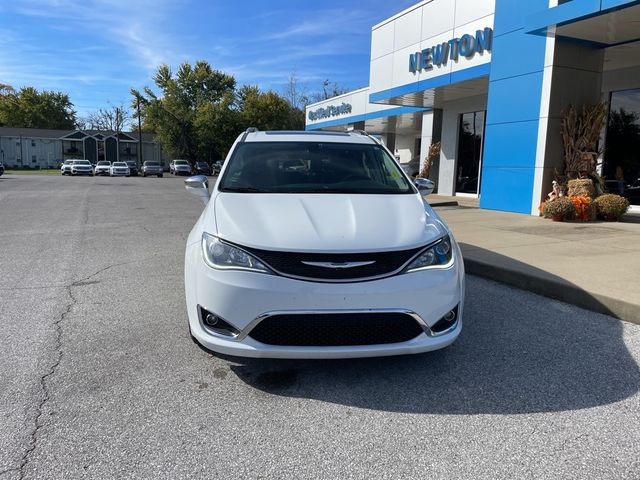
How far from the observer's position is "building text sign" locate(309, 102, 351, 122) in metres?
30.1

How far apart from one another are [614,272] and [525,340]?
242 cm

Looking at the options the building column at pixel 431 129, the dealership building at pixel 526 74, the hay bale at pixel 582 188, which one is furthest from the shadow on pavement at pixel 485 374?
the building column at pixel 431 129

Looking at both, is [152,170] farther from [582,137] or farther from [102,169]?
[582,137]

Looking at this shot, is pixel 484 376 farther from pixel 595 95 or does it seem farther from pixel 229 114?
pixel 229 114

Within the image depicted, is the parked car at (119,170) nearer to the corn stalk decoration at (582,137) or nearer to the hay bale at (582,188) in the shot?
the corn stalk decoration at (582,137)

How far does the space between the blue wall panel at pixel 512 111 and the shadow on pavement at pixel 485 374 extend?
895cm

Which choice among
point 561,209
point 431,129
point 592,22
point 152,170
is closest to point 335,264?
point 561,209

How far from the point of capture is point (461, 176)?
66.9 ft

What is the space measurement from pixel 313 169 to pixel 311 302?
2.02 metres

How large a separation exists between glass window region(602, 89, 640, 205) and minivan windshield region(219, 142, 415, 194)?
36.8ft

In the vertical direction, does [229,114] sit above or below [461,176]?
above

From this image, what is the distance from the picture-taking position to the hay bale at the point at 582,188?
36.5 ft

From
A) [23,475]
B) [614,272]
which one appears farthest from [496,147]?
[23,475]

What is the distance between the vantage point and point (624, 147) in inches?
533
